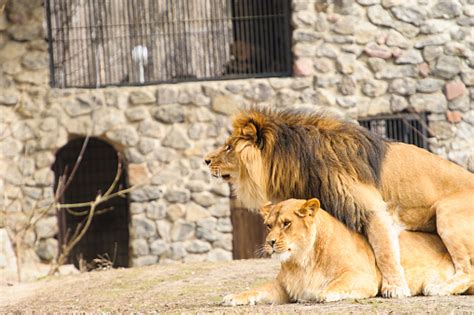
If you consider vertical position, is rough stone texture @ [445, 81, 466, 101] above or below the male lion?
above

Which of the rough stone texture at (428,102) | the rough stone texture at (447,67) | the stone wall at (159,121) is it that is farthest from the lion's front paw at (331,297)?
the rough stone texture at (447,67)

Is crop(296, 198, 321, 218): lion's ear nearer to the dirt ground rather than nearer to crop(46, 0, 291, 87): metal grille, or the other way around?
the dirt ground

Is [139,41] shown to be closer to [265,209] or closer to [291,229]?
[265,209]

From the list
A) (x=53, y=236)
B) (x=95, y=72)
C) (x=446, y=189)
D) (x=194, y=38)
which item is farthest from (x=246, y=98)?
(x=446, y=189)

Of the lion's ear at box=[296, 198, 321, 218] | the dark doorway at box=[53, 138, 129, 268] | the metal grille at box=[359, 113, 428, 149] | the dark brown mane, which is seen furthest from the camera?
the dark doorway at box=[53, 138, 129, 268]

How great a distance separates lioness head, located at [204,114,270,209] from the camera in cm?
918

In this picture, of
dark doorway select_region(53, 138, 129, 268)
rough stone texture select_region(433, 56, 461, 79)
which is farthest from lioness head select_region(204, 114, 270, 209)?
dark doorway select_region(53, 138, 129, 268)

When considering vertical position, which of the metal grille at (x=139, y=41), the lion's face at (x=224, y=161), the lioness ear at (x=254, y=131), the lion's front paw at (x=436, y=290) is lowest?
the lion's front paw at (x=436, y=290)

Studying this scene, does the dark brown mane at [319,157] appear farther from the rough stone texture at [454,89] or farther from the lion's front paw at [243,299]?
the rough stone texture at [454,89]

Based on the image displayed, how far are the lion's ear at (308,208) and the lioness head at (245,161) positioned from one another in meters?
0.84

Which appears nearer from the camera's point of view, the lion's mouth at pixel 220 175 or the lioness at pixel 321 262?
the lioness at pixel 321 262

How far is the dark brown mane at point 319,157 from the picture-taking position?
8.79 metres

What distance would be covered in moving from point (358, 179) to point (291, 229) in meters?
0.88

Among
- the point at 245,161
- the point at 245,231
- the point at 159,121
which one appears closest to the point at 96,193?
the point at 159,121
